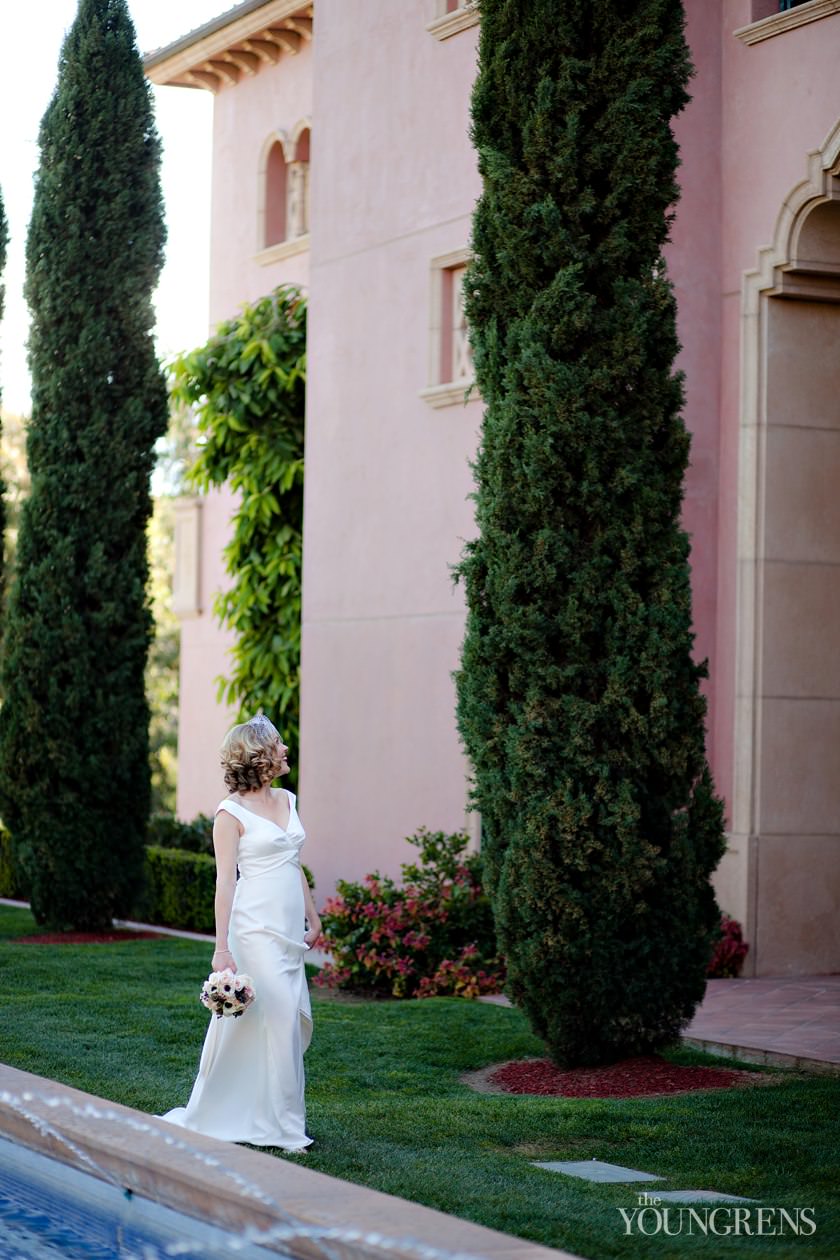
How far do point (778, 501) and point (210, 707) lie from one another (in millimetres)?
10564

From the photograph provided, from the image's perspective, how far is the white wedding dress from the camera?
670 centimetres

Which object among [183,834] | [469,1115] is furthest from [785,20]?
[183,834]

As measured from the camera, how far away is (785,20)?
12.0m

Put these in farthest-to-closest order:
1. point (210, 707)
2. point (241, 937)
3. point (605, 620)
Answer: point (210, 707)
point (605, 620)
point (241, 937)

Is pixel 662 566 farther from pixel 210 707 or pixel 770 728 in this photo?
pixel 210 707

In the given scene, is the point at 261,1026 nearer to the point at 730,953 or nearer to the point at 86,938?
the point at 730,953

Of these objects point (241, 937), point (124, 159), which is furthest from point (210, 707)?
point (241, 937)

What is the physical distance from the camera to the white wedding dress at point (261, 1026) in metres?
6.70

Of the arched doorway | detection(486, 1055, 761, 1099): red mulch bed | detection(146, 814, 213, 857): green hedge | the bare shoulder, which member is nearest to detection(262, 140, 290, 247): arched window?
detection(146, 814, 213, 857): green hedge

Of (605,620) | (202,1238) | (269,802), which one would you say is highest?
(605,620)

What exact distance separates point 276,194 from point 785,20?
9027 mm

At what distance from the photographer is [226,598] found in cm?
1806

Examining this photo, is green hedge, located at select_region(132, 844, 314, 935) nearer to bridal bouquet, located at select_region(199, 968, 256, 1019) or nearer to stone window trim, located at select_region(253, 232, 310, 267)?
stone window trim, located at select_region(253, 232, 310, 267)

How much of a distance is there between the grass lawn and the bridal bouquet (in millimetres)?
643
